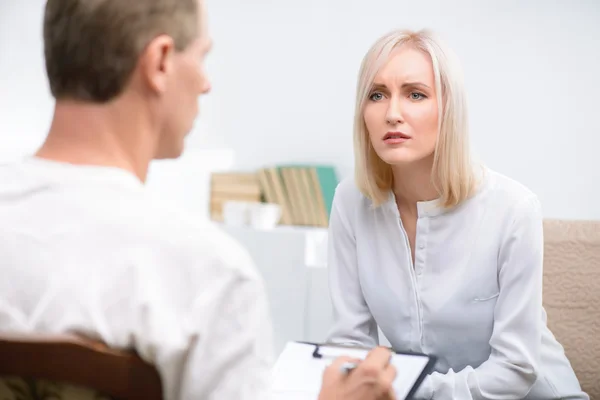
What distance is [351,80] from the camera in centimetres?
388

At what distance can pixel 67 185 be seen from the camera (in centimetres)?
72

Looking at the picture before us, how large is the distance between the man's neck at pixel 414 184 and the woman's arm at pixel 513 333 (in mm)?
214

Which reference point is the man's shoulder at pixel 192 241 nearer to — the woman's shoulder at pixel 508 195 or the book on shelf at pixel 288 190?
the woman's shoulder at pixel 508 195

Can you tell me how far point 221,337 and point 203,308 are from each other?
0.03 m

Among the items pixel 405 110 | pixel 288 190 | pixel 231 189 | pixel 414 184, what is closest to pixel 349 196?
pixel 414 184

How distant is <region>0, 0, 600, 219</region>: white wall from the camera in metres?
3.50

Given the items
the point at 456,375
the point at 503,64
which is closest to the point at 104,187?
the point at 456,375

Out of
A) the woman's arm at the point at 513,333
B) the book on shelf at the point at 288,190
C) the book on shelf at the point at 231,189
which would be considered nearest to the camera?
the woman's arm at the point at 513,333

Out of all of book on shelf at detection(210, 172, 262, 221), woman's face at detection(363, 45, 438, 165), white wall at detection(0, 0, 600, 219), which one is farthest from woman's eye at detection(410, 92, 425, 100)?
book on shelf at detection(210, 172, 262, 221)

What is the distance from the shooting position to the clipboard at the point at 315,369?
1250 millimetres

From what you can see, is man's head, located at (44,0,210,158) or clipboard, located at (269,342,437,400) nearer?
man's head, located at (44,0,210,158)

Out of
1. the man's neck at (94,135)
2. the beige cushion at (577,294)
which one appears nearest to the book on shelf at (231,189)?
the beige cushion at (577,294)

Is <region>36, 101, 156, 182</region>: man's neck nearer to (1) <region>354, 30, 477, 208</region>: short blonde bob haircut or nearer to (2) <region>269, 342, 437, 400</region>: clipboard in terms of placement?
(2) <region>269, 342, 437, 400</region>: clipboard

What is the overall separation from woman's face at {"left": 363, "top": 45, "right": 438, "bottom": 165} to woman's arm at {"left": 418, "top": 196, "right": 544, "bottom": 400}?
0.26 m
